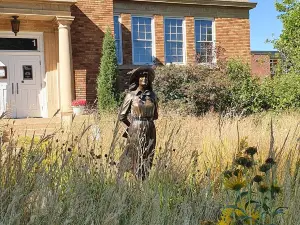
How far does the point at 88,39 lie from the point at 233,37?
6838 millimetres

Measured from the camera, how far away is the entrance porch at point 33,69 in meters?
14.7

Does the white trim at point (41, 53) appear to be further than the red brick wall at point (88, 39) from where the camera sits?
No

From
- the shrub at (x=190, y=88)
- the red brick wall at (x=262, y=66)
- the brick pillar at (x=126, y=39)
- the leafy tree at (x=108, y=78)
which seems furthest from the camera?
the red brick wall at (x=262, y=66)

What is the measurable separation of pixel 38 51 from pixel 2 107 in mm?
2384

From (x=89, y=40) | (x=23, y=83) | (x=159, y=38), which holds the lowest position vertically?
(x=23, y=83)

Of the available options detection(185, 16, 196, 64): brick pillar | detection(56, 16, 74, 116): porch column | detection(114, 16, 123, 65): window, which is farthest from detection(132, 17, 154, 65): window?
detection(56, 16, 74, 116): porch column

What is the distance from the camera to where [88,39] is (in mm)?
15500

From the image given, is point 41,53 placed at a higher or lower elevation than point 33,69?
higher

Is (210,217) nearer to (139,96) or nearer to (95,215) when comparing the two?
(95,215)

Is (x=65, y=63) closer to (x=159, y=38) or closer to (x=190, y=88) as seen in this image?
(x=190, y=88)

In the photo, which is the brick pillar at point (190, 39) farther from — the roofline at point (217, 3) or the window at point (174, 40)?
the roofline at point (217, 3)

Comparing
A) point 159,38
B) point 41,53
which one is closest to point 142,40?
point 159,38

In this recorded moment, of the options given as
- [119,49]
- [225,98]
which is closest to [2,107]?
[119,49]

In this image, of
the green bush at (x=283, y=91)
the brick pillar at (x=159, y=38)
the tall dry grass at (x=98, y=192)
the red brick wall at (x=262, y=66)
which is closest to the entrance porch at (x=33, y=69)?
the brick pillar at (x=159, y=38)
